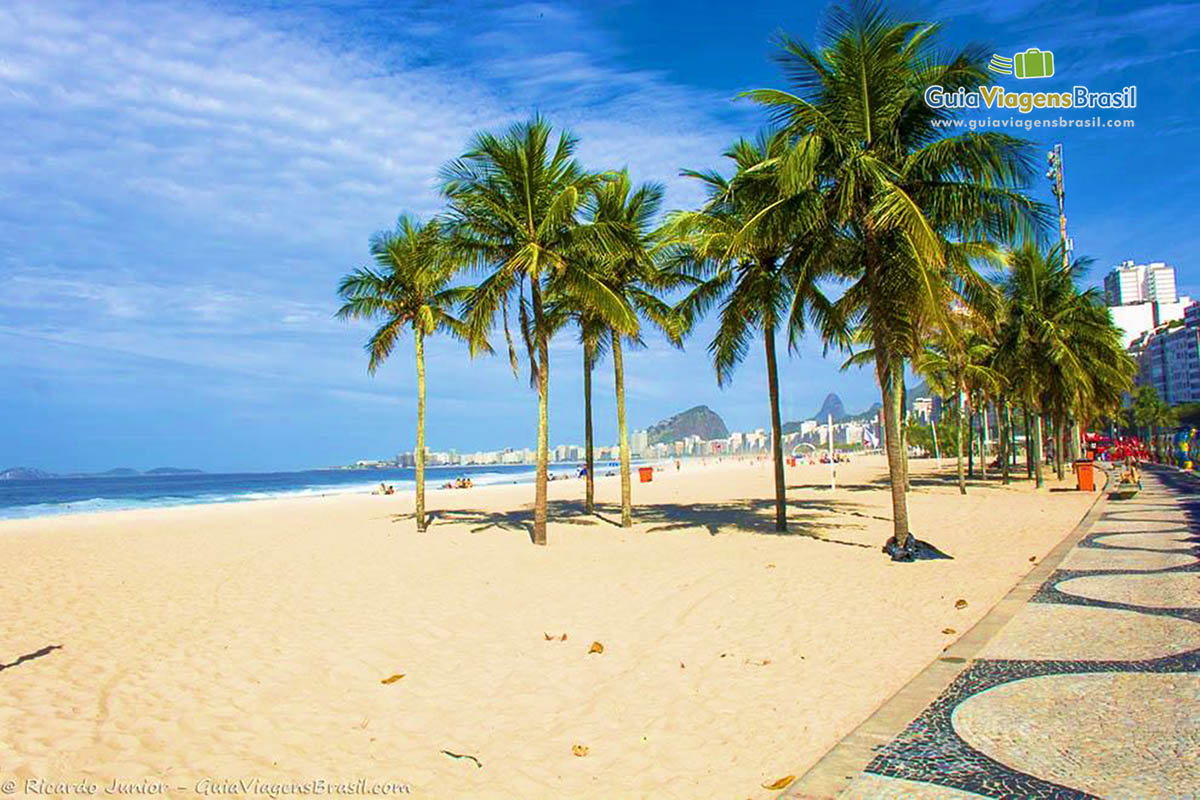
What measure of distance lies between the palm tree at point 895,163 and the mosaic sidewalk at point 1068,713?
425 centimetres

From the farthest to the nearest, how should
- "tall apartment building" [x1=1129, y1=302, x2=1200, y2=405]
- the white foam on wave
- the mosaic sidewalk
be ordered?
1. "tall apartment building" [x1=1129, y1=302, x2=1200, y2=405]
2. the white foam on wave
3. the mosaic sidewalk

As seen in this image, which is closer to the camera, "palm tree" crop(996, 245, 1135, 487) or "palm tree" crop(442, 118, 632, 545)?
"palm tree" crop(442, 118, 632, 545)

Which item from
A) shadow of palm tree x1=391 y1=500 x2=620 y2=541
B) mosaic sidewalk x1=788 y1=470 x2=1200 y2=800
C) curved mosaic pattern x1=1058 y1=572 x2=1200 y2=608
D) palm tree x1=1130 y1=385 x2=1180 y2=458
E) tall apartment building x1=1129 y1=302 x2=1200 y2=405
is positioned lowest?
shadow of palm tree x1=391 y1=500 x2=620 y2=541

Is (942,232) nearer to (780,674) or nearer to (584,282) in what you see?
(584,282)

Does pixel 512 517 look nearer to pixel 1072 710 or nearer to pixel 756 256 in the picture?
pixel 756 256

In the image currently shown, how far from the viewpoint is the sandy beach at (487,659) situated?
4.13m

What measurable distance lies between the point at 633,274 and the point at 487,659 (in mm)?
11470

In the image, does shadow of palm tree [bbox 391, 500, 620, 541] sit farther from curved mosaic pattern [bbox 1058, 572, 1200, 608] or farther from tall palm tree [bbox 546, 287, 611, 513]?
curved mosaic pattern [bbox 1058, 572, 1200, 608]

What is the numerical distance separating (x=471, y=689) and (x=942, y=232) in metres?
9.94

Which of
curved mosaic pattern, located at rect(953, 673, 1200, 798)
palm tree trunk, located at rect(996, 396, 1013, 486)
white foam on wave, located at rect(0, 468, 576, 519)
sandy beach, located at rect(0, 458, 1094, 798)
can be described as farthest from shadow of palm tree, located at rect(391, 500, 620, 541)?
white foam on wave, located at rect(0, 468, 576, 519)

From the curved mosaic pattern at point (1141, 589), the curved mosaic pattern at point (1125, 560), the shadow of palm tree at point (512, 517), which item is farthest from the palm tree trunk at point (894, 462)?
the shadow of palm tree at point (512, 517)

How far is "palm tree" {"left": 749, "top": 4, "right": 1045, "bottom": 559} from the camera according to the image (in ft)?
34.3

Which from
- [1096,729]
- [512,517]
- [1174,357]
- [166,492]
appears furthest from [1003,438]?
[1174,357]

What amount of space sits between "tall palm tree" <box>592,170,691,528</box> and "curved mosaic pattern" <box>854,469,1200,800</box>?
32.7ft
